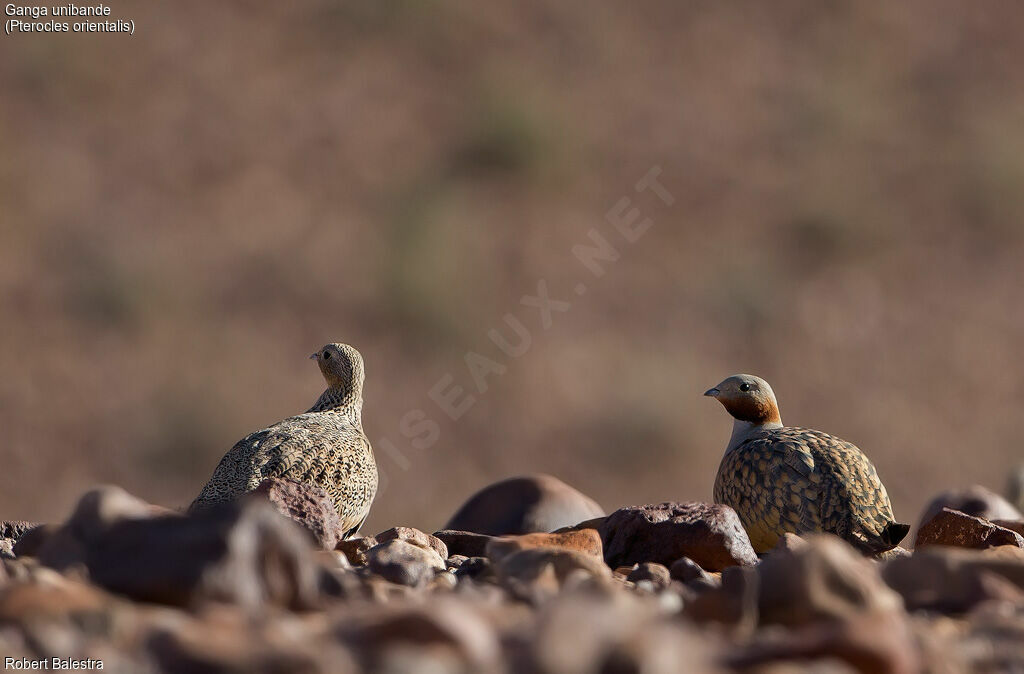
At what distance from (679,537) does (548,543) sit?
84 centimetres

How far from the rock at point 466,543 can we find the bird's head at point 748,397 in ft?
5.77

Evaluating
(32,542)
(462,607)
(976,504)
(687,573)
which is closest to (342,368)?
(32,542)

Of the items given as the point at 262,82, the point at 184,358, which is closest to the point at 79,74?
the point at 262,82

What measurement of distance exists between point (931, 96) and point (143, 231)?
1438 centimetres

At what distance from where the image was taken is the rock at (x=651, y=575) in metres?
4.77

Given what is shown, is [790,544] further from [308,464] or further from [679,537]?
[308,464]

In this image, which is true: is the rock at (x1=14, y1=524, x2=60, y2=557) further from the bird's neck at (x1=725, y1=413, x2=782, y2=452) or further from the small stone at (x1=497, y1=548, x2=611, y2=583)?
the bird's neck at (x1=725, y1=413, x2=782, y2=452)

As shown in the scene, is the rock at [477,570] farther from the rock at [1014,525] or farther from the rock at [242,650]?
the rock at [1014,525]

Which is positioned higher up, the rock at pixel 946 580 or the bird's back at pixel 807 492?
the bird's back at pixel 807 492

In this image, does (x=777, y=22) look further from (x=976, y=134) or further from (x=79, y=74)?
(x=79, y=74)

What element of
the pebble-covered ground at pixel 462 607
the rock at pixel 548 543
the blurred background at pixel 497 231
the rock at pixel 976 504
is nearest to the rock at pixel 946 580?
the pebble-covered ground at pixel 462 607

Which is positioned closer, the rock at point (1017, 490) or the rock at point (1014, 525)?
the rock at point (1014, 525)

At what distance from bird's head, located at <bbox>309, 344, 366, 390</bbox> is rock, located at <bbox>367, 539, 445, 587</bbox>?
2884mm

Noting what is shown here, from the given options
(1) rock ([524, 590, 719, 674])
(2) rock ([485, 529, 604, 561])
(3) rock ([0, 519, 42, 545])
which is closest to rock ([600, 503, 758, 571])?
(2) rock ([485, 529, 604, 561])
